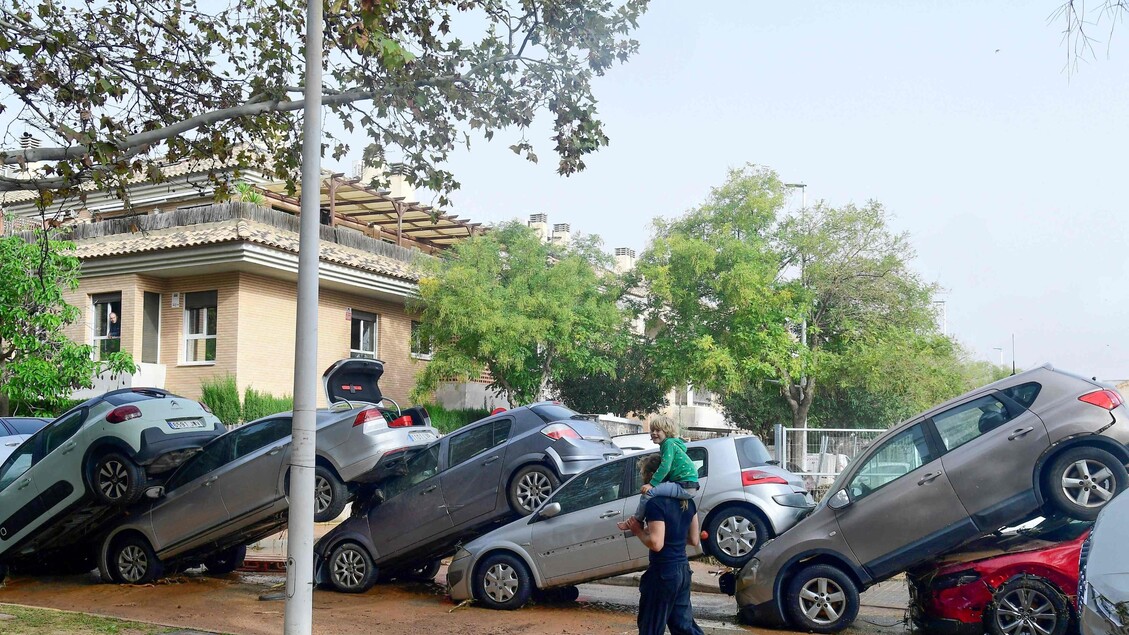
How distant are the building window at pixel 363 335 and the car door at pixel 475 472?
15.6m

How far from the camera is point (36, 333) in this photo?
2270 cm

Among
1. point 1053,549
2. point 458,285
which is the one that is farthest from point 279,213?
point 1053,549

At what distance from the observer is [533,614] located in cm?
1134

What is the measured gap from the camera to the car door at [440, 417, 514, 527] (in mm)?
12375

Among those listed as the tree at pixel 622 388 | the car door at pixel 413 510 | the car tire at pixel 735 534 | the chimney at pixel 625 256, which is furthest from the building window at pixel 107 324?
the chimney at pixel 625 256

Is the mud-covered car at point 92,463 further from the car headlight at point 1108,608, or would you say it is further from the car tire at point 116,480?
the car headlight at point 1108,608

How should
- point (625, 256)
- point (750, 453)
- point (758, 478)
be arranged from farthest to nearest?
point (625, 256) < point (750, 453) < point (758, 478)

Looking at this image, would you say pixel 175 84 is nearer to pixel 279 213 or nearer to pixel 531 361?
pixel 279 213

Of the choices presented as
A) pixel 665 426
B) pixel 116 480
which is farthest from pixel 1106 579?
pixel 116 480

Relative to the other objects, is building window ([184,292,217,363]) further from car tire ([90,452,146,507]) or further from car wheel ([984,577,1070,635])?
car wheel ([984,577,1070,635])

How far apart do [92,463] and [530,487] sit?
5701 millimetres

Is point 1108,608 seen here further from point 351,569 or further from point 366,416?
point 351,569

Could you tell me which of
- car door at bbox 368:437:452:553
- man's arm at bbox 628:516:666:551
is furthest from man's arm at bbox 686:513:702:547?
car door at bbox 368:437:452:553

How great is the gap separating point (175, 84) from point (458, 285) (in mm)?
14556
